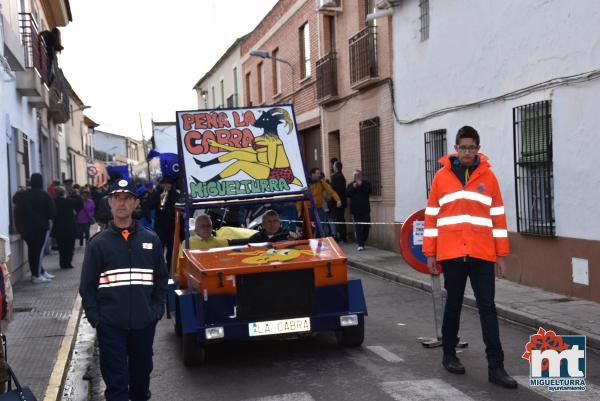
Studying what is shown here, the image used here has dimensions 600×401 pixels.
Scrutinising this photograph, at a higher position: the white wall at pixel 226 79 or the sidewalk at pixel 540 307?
the white wall at pixel 226 79

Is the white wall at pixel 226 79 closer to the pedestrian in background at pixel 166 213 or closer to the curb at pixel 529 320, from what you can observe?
the pedestrian in background at pixel 166 213

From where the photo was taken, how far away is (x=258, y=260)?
6.82m

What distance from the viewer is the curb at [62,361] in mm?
5920

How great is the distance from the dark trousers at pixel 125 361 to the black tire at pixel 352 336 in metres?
2.51

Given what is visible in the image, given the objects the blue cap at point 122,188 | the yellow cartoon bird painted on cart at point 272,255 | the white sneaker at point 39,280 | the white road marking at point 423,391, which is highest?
the blue cap at point 122,188

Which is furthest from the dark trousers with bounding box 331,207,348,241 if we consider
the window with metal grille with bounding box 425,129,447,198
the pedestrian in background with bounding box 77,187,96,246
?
the pedestrian in background with bounding box 77,187,96,246

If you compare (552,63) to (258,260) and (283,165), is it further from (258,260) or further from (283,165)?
(258,260)

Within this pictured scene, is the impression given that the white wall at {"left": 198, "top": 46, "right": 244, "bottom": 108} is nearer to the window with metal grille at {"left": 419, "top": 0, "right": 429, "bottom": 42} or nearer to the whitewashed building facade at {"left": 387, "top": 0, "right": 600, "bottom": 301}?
the window with metal grille at {"left": 419, "top": 0, "right": 429, "bottom": 42}

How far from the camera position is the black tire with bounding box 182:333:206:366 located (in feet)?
21.9

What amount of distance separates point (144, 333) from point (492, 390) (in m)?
2.69

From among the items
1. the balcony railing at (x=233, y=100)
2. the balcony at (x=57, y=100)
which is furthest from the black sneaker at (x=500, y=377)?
the balcony railing at (x=233, y=100)

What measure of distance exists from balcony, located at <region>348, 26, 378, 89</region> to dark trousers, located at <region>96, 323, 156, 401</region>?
12387 millimetres

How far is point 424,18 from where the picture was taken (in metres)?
14.3

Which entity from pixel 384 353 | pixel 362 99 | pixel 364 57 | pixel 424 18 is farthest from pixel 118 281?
pixel 362 99
